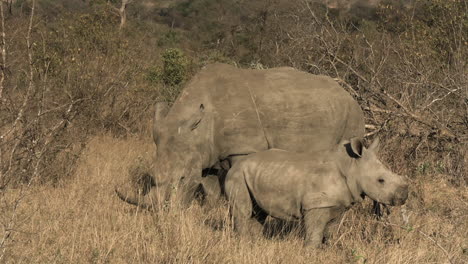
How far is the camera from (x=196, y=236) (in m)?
5.74

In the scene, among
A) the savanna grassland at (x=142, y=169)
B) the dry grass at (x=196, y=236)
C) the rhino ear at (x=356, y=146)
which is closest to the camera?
the dry grass at (x=196, y=236)

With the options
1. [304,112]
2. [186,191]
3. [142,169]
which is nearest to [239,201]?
[186,191]

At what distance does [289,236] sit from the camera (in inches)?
236

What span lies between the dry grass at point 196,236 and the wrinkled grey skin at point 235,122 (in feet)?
1.50

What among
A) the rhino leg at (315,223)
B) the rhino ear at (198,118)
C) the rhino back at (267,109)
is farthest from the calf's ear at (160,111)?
the rhino leg at (315,223)

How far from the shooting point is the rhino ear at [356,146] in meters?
5.79

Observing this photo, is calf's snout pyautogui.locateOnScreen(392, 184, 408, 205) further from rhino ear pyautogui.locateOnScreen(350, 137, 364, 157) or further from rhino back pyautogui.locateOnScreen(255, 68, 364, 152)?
rhino back pyautogui.locateOnScreen(255, 68, 364, 152)

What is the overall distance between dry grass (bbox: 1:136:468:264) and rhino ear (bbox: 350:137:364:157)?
2.26 ft

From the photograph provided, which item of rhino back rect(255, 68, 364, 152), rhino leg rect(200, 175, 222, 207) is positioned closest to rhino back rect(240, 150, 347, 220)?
rhino back rect(255, 68, 364, 152)

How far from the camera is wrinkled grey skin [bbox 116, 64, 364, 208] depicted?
682 centimetres

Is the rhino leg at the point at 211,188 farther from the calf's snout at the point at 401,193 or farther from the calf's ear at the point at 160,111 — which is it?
the calf's snout at the point at 401,193

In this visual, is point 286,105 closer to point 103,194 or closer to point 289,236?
point 289,236

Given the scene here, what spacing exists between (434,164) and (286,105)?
2.84m

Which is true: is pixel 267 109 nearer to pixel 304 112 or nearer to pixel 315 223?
pixel 304 112
